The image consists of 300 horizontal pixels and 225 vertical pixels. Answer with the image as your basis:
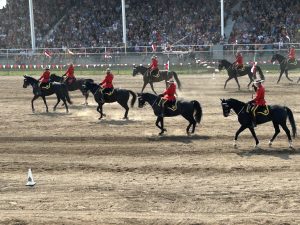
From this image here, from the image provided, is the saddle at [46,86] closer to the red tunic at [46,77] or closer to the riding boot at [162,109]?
the red tunic at [46,77]

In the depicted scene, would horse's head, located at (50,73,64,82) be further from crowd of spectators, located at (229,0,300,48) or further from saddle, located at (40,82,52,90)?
crowd of spectators, located at (229,0,300,48)

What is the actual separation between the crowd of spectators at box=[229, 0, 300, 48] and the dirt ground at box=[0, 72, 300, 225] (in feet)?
76.8

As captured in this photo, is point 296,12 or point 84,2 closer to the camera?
point 296,12

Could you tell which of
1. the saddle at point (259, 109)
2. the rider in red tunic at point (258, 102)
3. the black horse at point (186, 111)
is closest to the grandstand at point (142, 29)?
the black horse at point (186, 111)

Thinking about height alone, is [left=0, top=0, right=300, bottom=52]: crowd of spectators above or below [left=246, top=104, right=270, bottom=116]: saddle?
above

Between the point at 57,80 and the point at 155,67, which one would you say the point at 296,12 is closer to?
the point at 155,67

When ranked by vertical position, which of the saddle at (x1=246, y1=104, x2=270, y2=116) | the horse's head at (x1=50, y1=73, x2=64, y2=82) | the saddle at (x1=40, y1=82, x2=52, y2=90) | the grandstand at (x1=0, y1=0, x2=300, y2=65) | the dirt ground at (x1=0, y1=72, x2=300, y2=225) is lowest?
the dirt ground at (x1=0, y1=72, x2=300, y2=225)

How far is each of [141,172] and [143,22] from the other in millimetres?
39706

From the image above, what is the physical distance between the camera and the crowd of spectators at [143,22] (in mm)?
49156

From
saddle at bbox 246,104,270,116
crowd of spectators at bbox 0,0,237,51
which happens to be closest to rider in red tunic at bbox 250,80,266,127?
saddle at bbox 246,104,270,116

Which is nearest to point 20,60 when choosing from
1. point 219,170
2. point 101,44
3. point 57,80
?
point 101,44

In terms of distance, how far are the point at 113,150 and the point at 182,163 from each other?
9.65ft

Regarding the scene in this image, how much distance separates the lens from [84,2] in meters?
59.0

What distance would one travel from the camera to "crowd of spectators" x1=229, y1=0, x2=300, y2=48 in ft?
156
